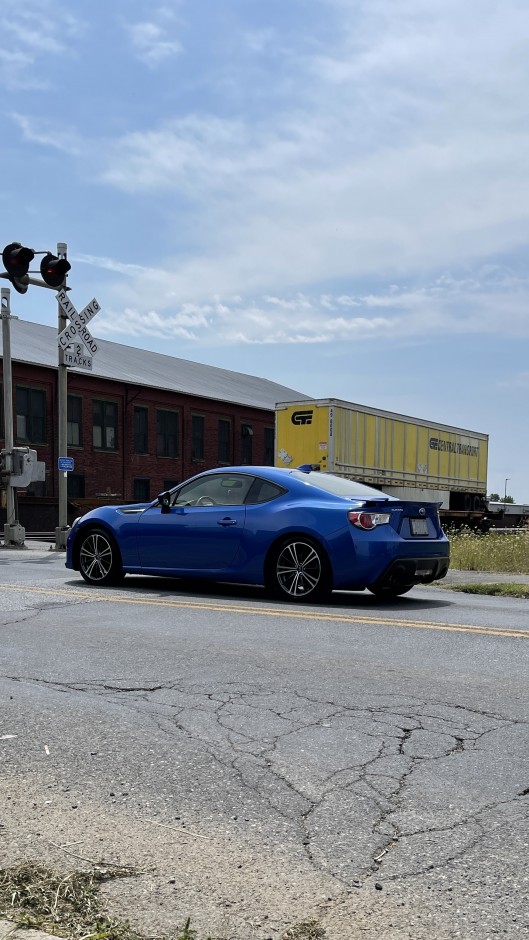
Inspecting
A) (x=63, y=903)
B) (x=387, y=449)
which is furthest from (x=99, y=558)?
(x=387, y=449)

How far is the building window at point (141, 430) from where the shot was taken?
4706 cm

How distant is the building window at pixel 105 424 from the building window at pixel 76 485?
1.97 meters

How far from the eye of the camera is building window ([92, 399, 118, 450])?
147ft

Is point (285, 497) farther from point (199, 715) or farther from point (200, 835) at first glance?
point (200, 835)

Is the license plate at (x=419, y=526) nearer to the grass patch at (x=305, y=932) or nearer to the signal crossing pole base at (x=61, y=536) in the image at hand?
the grass patch at (x=305, y=932)

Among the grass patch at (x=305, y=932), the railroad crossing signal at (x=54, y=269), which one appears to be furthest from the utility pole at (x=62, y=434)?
the grass patch at (x=305, y=932)

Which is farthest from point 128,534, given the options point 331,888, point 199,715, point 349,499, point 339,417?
point 339,417

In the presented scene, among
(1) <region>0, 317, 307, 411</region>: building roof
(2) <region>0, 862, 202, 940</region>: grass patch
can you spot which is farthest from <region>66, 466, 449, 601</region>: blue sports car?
(1) <region>0, 317, 307, 411</region>: building roof

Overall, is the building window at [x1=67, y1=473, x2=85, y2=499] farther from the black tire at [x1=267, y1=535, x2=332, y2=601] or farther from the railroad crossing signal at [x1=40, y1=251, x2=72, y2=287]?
the black tire at [x1=267, y1=535, x2=332, y2=601]

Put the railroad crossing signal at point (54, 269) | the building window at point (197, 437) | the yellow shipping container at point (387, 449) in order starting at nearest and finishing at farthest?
the railroad crossing signal at point (54, 269), the yellow shipping container at point (387, 449), the building window at point (197, 437)

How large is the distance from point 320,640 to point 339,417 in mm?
19568

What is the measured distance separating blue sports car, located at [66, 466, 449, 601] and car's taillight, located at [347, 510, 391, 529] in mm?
10

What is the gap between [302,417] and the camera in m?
27.2

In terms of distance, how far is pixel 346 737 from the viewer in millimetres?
4703
